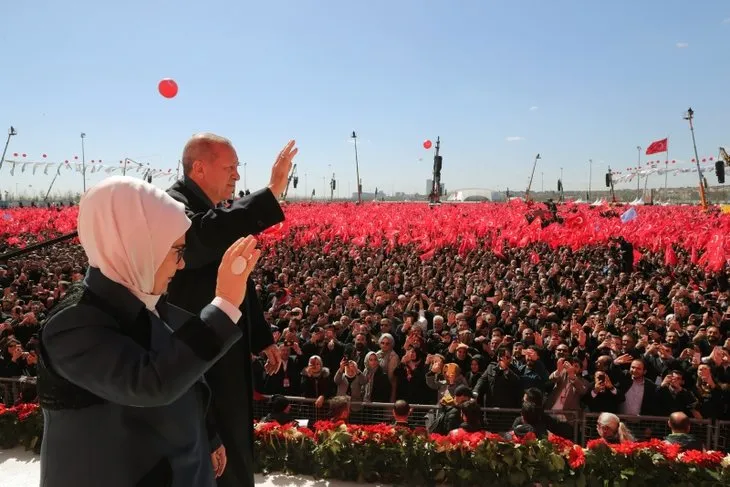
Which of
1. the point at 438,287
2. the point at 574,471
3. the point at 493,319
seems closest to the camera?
the point at 574,471

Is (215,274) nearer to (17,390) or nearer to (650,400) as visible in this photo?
(650,400)

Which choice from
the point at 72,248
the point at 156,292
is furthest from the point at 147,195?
the point at 72,248

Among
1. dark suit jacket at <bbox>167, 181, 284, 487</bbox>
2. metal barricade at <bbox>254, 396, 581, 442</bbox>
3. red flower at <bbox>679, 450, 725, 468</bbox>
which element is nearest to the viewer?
dark suit jacket at <bbox>167, 181, 284, 487</bbox>

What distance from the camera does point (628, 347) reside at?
7.72m

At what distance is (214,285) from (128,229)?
939 mm

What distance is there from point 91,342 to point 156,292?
0.25 meters

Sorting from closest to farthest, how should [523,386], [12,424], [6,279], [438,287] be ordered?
[12,424] → [523,386] → [438,287] → [6,279]

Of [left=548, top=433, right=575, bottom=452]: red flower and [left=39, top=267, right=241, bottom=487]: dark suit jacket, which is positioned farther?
[left=548, top=433, right=575, bottom=452]: red flower

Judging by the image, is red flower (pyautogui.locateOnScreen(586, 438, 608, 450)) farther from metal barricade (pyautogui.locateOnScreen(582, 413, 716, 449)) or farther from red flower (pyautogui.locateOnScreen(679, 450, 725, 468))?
metal barricade (pyautogui.locateOnScreen(582, 413, 716, 449))

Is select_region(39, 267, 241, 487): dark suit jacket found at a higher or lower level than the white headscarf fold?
lower

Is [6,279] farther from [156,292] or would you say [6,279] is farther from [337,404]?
[156,292]

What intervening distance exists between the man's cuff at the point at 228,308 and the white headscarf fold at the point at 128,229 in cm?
20

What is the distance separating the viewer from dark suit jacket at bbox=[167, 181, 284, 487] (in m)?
2.12

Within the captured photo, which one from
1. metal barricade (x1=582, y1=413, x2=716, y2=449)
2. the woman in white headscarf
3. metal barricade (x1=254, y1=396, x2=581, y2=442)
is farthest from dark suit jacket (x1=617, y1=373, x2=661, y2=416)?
the woman in white headscarf
